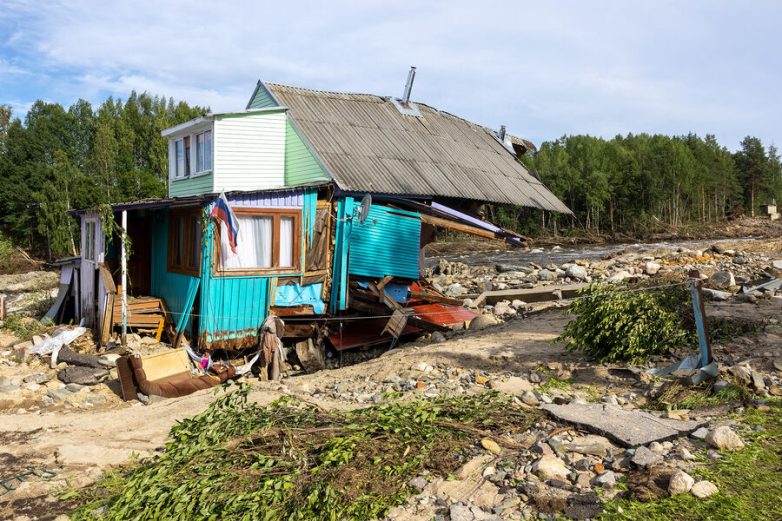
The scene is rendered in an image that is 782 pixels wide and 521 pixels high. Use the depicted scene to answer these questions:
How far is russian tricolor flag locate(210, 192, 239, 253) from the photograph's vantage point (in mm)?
9859

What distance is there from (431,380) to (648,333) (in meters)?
2.71

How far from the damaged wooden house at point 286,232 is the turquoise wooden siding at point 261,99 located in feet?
0.17

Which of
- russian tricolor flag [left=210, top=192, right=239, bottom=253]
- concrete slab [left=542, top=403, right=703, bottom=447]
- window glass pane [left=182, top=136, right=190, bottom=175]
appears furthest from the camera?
window glass pane [left=182, top=136, right=190, bottom=175]

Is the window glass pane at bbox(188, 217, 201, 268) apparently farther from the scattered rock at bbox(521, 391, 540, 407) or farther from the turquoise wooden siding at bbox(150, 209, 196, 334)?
the scattered rock at bbox(521, 391, 540, 407)

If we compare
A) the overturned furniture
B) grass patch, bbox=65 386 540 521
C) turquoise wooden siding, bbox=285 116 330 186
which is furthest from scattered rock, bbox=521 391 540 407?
turquoise wooden siding, bbox=285 116 330 186

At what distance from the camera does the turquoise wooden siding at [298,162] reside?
43.4 ft

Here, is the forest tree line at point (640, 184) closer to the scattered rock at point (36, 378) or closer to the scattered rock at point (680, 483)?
the scattered rock at point (36, 378)

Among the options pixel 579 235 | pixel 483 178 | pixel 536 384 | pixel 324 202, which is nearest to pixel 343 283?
pixel 324 202

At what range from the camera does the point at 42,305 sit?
14664 mm

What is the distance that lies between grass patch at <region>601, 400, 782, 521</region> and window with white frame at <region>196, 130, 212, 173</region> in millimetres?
11796

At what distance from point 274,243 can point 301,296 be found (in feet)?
3.88

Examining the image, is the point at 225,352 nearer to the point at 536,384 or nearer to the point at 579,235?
the point at 536,384

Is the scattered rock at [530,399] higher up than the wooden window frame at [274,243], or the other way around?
the wooden window frame at [274,243]

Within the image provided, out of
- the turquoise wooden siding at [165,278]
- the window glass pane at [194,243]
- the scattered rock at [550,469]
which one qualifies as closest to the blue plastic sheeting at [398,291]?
the window glass pane at [194,243]
